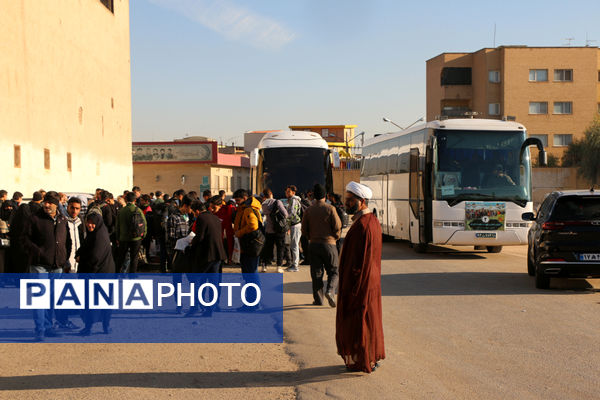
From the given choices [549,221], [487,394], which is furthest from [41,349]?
[549,221]

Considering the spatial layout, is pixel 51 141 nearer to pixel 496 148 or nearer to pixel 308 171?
pixel 308 171

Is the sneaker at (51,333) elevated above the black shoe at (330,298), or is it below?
below

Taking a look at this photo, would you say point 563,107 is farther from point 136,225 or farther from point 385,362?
point 385,362

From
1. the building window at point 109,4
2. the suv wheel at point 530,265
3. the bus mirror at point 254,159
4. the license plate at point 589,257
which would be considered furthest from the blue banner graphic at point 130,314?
the building window at point 109,4

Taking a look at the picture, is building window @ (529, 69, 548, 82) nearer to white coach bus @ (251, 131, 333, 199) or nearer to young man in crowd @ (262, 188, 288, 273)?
white coach bus @ (251, 131, 333, 199)

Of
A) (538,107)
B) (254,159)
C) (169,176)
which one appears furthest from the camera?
(538,107)

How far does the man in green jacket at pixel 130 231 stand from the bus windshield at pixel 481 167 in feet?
29.4

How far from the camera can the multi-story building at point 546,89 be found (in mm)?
72062

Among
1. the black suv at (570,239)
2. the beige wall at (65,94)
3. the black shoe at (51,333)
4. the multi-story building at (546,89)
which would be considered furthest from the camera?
the multi-story building at (546,89)

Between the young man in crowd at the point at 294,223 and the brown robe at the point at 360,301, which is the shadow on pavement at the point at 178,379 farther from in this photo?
the young man in crowd at the point at 294,223

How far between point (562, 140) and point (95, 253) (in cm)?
6869

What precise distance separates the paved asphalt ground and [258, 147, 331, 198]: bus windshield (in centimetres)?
1141

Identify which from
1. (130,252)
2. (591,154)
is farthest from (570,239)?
(591,154)

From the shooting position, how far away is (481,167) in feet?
68.6
